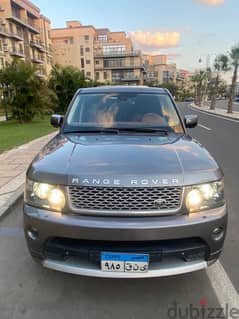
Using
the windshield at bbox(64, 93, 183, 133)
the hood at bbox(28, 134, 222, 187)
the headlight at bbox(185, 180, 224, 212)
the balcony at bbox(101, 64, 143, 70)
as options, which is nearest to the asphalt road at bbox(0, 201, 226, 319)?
the headlight at bbox(185, 180, 224, 212)

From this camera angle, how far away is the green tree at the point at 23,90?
16.7 m

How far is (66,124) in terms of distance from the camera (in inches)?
142

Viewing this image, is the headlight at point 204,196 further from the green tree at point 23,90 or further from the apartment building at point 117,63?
the apartment building at point 117,63

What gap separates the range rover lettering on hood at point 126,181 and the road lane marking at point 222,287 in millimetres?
1134

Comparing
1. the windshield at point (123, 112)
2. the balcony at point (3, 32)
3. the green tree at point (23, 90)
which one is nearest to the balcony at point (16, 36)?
the balcony at point (3, 32)

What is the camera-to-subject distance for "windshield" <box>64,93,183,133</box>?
11.5ft

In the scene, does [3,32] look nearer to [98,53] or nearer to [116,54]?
[98,53]

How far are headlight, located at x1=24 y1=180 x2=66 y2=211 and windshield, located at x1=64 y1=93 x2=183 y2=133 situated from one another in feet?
4.19

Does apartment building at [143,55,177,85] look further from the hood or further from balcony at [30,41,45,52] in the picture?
the hood

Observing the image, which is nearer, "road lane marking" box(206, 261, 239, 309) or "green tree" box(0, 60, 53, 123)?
"road lane marking" box(206, 261, 239, 309)

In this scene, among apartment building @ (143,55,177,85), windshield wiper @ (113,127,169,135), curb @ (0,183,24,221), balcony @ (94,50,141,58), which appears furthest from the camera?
apartment building @ (143,55,177,85)

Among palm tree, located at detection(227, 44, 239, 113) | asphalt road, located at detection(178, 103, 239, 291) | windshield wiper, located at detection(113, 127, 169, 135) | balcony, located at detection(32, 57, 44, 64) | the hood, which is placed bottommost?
asphalt road, located at detection(178, 103, 239, 291)

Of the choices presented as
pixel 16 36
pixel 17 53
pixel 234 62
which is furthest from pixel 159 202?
pixel 16 36

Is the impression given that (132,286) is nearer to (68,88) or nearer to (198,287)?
(198,287)
